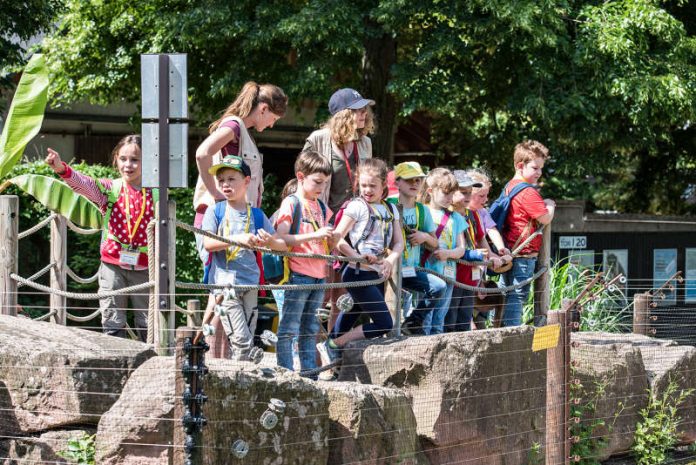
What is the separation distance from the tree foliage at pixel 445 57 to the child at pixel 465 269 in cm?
389

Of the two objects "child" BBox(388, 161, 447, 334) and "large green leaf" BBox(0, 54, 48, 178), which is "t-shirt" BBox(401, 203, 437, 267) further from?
"large green leaf" BBox(0, 54, 48, 178)

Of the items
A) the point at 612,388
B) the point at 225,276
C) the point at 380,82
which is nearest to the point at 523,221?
the point at 612,388

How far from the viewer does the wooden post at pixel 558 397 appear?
7.14 meters

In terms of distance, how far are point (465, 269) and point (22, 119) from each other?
335 centimetres

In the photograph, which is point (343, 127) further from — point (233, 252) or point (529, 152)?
point (529, 152)

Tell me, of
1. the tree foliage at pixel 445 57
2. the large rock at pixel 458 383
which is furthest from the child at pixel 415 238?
the tree foliage at pixel 445 57

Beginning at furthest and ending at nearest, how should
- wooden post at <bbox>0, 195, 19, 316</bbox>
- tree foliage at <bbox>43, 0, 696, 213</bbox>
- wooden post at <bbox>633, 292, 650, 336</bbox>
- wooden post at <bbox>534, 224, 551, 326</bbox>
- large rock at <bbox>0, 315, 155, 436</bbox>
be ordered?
tree foliage at <bbox>43, 0, 696, 213</bbox> < wooden post at <bbox>633, 292, 650, 336</bbox> < wooden post at <bbox>534, 224, 551, 326</bbox> < wooden post at <bbox>0, 195, 19, 316</bbox> < large rock at <bbox>0, 315, 155, 436</bbox>

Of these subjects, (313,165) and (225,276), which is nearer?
(225,276)

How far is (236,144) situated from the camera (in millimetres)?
7180

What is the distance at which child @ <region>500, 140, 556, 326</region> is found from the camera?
9117 millimetres

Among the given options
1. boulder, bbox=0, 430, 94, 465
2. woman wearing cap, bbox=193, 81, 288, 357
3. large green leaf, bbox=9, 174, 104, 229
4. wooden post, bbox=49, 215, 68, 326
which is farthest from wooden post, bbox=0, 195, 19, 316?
boulder, bbox=0, 430, 94, 465

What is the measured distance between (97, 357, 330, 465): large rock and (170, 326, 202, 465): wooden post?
0.22 metres

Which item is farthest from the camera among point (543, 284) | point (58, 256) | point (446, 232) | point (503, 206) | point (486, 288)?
point (543, 284)

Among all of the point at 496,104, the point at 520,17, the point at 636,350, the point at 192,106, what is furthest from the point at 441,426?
the point at 192,106
